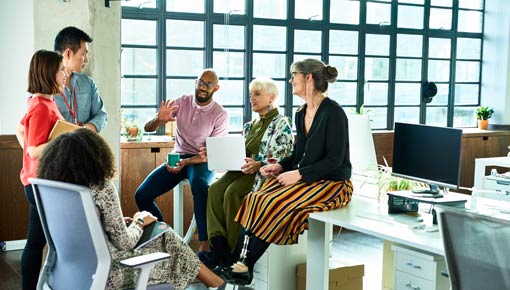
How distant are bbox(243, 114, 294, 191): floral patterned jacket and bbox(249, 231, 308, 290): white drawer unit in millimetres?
680

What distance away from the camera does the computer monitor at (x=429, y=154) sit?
3.79 metres

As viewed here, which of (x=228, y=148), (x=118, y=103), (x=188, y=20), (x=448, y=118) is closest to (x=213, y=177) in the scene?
(x=228, y=148)

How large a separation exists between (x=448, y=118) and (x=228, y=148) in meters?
5.48

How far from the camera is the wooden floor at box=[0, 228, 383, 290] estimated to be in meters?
5.11

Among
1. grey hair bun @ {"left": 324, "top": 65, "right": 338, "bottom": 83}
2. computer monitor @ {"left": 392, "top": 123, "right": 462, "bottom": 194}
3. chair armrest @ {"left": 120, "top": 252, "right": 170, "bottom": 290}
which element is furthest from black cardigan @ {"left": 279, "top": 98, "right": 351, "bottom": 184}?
chair armrest @ {"left": 120, "top": 252, "right": 170, "bottom": 290}

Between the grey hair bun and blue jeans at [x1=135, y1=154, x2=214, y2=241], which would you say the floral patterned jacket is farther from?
the grey hair bun

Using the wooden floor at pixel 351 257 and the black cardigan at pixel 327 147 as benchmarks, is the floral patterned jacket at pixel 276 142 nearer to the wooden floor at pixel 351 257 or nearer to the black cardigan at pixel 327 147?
the black cardigan at pixel 327 147

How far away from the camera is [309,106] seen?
443 cm

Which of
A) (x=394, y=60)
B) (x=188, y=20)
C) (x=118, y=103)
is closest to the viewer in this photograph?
(x=118, y=103)

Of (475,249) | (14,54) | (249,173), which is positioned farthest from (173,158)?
(475,249)

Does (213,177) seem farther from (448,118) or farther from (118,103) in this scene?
(448,118)

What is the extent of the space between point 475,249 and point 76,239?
1.55 metres

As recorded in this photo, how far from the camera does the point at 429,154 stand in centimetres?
394

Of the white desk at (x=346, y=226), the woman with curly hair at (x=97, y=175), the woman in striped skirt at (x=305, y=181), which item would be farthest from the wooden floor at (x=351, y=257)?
the woman with curly hair at (x=97, y=175)
